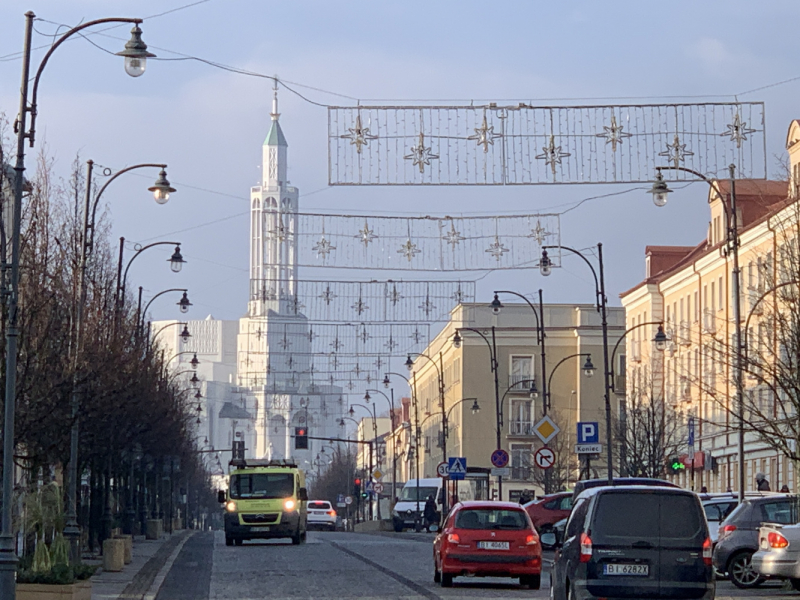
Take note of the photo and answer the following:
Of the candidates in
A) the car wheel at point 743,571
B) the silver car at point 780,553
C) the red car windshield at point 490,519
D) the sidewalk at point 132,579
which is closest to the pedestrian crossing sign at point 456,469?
the sidewalk at point 132,579

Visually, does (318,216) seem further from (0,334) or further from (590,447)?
(0,334)

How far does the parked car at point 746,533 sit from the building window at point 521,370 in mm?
76541

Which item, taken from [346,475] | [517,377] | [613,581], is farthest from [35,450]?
[346,475]

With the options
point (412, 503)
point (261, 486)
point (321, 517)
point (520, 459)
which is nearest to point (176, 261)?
point (261, 486)

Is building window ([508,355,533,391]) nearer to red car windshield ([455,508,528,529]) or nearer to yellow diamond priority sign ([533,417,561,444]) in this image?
yellow diamond priority sign ([533,417,561,444])

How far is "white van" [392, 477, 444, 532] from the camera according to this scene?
74256 millimetres

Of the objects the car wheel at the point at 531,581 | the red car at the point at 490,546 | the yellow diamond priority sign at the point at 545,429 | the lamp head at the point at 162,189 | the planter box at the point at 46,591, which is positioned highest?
the lamp head at the point at 162,189

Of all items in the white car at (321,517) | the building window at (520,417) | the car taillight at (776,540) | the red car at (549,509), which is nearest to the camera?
the car taillight at (776,540)

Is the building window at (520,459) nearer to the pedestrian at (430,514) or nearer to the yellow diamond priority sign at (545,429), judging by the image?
the pedestrian at (430,514)

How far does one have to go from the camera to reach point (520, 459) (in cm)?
9900

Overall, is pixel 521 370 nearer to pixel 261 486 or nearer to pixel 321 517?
pixel 321 517

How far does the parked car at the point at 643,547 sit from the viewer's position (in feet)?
54.7

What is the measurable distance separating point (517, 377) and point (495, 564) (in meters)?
77.7

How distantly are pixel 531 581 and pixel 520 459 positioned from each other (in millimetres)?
74036
